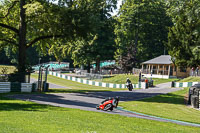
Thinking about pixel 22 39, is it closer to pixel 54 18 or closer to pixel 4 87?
pixel 54 18

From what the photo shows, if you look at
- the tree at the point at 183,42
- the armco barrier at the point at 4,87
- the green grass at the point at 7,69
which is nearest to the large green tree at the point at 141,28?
the tree at the point at 183,42

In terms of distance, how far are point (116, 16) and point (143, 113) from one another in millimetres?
52278

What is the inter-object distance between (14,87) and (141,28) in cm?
4424

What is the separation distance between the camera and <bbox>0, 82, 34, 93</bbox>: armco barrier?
23539 millimetres

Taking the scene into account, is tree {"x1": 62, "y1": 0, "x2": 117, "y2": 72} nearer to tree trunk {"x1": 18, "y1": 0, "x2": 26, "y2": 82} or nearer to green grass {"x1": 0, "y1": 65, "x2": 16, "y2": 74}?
tree trunk {"x1": 18, "y1": 0, "x2": 26, "y2": 82}

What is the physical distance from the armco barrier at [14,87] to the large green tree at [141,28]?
31.9 m

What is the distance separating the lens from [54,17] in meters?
25.3

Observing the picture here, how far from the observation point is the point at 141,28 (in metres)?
62.7

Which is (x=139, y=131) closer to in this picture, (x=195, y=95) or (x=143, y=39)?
(x=195, y=95)

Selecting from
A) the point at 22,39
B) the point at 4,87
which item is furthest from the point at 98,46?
the point at 4,87

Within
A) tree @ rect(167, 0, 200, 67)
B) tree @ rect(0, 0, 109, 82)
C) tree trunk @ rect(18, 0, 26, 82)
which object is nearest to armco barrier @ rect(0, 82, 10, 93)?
tree @ rect(0, 0, 109, 82)

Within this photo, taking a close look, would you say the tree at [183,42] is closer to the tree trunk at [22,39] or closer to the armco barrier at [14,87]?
the tree trunk at [22,39]

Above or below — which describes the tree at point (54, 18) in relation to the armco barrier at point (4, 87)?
above

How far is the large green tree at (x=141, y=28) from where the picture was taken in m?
59.6
